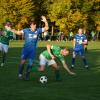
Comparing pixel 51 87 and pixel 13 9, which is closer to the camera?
pixel 51 87

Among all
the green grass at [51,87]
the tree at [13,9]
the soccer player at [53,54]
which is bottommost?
the green grass at [51,87]

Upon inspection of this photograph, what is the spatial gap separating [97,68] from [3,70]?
4887mm

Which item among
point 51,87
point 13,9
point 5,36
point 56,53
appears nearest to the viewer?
point 51,87

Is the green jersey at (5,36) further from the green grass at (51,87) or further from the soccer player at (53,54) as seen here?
the soccer player at (53,54)

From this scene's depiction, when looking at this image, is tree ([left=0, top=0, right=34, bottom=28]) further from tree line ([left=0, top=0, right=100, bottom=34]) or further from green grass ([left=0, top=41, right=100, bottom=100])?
green grass ([left=0, top=41, right=100, bottom=100])

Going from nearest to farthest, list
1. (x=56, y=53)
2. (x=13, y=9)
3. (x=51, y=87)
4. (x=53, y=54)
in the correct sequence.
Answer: (x=51, y=87) < (x=56, y=53) < (x=53, y=54) < (x=13, y=9)

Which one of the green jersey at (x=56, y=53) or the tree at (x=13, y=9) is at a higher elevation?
the tree at (x=13, y=9)

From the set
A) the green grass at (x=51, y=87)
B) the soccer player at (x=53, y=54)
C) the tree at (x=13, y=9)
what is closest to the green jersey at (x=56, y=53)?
the soccer player at (x=53, y=54)

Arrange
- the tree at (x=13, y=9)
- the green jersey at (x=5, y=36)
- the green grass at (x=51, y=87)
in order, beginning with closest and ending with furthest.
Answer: the green grass at (x=51, y=87) → the green jersey at (x=5, y=36) → the tree at (x=13, y=9)

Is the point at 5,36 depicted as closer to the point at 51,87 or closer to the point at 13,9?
the point at 51,87

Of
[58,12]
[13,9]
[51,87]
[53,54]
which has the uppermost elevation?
[13,9]

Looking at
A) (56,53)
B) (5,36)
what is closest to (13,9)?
(5,36)

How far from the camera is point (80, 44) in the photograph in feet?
82.3

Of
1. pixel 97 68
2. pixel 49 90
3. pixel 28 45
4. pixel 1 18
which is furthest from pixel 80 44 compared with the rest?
pixel 1 18
